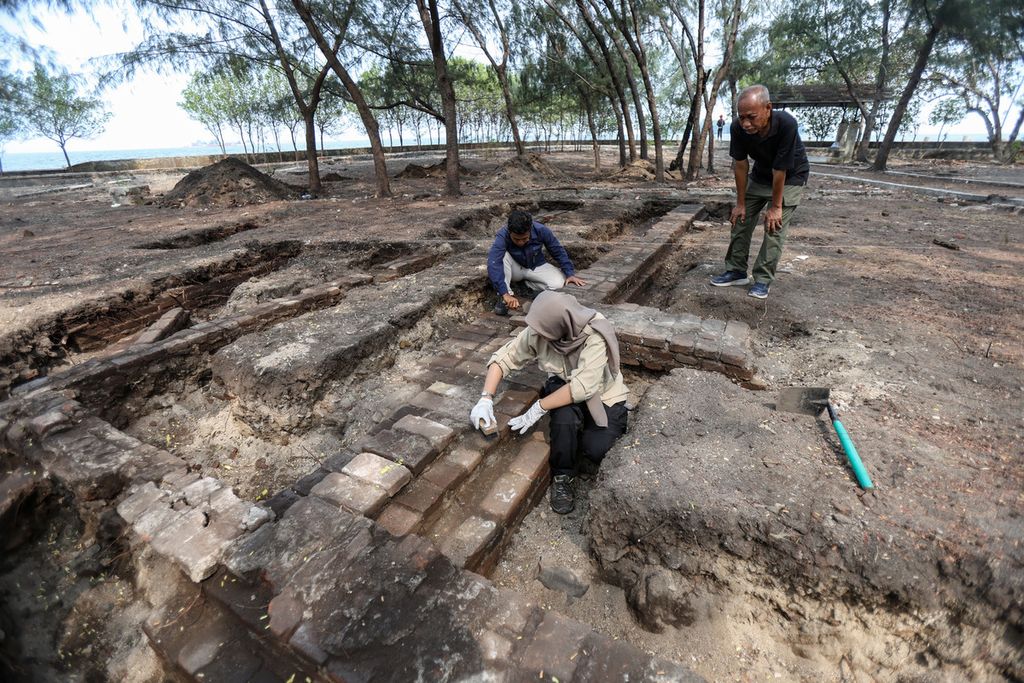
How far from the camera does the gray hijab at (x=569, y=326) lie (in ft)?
7.23

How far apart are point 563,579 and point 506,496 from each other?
42 centimetres

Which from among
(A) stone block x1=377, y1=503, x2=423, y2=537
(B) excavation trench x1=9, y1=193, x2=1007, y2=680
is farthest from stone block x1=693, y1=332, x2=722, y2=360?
(A) stone block x1=377, y1=503, x2=423, y2=537

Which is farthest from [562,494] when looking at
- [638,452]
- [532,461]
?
[638,452]

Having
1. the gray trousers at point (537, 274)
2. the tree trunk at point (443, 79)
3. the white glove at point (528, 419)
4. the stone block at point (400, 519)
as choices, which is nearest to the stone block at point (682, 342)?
the white glove at point (528, 419)

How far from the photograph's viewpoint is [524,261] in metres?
4.21

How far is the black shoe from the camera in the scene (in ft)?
7.55

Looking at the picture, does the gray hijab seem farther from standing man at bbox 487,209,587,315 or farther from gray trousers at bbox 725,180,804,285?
gray trousers at bbox 725,180,804,285

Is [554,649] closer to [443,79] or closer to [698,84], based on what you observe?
[443,79]

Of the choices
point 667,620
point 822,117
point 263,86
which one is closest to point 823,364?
point 667,620

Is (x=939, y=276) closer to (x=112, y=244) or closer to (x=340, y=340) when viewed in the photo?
(x=340, y=340)

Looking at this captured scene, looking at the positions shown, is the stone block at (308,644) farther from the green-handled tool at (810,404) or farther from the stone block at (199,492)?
the green-handled tool at (810,404)

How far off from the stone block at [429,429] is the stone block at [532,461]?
0.35m

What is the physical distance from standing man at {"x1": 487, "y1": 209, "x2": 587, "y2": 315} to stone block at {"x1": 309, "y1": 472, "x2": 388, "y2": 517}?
200 centimetres

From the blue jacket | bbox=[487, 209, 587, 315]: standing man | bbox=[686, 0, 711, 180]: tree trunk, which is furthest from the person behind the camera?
bbox=[686, 0, 711, 180]: tree trunk
